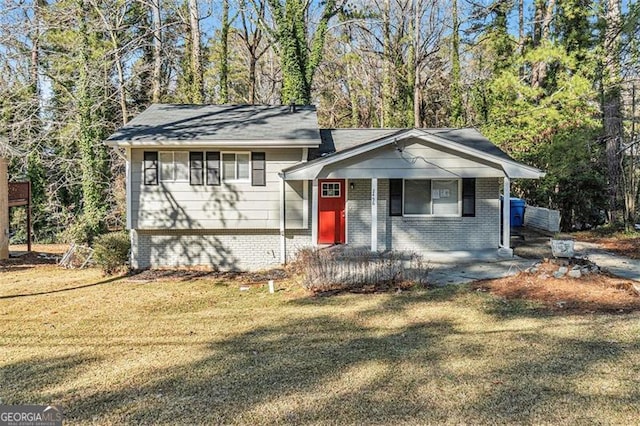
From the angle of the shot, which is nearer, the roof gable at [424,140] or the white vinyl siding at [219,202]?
the roof gable at [424,140]

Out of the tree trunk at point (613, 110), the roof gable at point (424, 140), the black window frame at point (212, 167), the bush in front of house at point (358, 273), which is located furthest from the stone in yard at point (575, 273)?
the tree trunk at point (613, 110)

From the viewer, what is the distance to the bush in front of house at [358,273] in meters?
9.47

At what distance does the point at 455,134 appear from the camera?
14.4 metres

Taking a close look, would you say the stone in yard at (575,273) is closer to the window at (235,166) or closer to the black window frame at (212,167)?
the window at (235,166)

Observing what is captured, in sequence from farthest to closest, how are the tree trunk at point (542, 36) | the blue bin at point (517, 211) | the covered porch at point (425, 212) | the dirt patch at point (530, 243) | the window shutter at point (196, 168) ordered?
1. the tree trunk at point (542, 36)
2. the blue bin at point (517, 211)
3. the dirt patch at point (530, 243)
4. the covered porch at point (425, 212)
5. the window shutter at point (196, 168)

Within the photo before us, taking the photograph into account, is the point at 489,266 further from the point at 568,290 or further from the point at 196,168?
the point at 196,168

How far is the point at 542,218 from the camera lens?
18.3 meters

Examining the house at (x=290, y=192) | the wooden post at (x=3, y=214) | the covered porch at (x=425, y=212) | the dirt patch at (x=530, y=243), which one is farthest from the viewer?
the wooden post at (x=3, y=214)

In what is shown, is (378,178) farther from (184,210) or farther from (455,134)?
(184,210)

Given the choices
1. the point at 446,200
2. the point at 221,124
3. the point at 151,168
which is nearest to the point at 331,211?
the point at 446,200

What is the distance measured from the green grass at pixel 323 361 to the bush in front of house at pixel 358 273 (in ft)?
2.59

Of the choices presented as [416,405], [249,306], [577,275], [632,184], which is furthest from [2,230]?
[632,184]

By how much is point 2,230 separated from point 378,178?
1238 cm

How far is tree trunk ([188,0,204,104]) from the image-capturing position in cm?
2092
